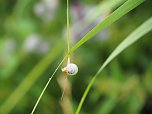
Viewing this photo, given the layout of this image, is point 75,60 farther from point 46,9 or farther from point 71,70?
point 71,70

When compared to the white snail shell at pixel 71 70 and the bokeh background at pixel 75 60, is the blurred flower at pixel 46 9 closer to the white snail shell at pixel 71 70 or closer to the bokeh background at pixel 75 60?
the bokeh background at pixel 75 60

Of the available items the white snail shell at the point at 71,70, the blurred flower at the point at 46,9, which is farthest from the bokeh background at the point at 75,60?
the white snail shell at the point at 71,70

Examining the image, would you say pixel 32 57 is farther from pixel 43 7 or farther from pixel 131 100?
pixel 131 100

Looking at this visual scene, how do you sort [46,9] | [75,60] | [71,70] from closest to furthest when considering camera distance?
[71,70]
[75,60]
[46,9]

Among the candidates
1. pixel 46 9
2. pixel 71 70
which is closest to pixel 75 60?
pixel 46 9

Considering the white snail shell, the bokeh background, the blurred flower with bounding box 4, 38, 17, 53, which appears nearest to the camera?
the white snail shell

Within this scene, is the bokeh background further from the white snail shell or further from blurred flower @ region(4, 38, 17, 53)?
the white snail shell

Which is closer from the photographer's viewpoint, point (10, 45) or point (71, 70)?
point (71, 70)

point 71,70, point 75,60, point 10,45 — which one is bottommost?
point 75,60

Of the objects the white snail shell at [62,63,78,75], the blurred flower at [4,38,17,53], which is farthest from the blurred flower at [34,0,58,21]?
the white snail shell at [62,63,78,75]
